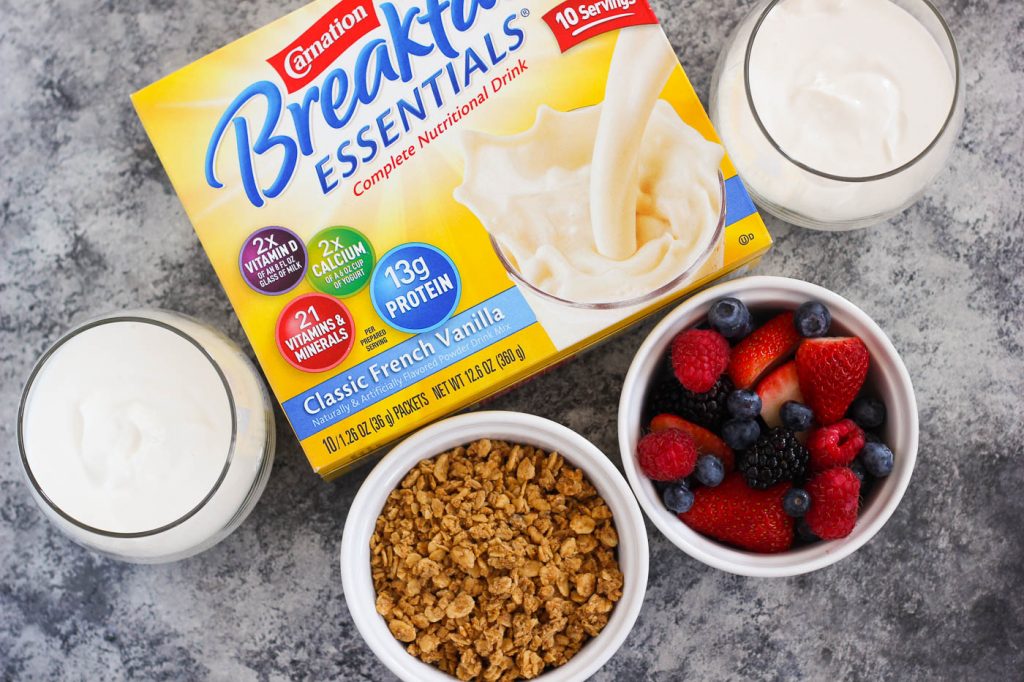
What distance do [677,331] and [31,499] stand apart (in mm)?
924

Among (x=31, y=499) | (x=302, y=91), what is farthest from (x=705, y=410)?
(x=31, y=499)

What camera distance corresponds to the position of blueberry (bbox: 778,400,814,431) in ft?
3.35

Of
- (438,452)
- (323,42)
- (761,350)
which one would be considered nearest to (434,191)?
(323,42)

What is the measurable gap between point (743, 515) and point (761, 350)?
0.67ft

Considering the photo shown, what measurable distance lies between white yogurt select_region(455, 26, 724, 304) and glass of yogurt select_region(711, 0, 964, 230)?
0.08 meters

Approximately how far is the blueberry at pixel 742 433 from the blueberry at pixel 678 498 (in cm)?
8

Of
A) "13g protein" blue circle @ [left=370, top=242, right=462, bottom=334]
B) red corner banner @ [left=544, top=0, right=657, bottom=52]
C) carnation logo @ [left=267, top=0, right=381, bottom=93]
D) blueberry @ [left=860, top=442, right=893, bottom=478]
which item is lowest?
blueberry @ [left=860, top=442, right=893, bottom=478]

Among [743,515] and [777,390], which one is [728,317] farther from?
[743,515]

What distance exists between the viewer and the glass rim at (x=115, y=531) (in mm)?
979

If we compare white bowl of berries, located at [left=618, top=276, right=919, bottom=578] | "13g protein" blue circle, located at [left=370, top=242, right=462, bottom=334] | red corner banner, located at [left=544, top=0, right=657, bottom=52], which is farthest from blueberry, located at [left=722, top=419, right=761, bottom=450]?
red corner banner, located at [left=544, top=0, right=657, bottom=52]

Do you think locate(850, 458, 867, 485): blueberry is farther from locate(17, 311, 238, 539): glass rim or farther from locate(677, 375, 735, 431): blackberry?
locate(17, 311, 238, 539): glass rim

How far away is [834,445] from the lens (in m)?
1.03

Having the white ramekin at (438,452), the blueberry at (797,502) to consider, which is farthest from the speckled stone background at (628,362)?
the blueberry at (797,502)

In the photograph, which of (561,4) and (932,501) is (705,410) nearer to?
(932,501)
